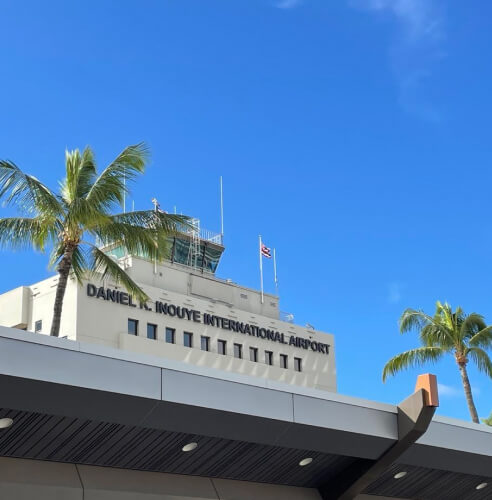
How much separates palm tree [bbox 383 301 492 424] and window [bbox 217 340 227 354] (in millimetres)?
29450

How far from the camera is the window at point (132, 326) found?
218 ft

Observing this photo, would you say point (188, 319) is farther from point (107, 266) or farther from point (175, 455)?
point (175, 455)

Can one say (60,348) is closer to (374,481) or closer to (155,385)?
(155,385)

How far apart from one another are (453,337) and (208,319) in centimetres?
3026

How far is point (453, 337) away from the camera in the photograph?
44.8m

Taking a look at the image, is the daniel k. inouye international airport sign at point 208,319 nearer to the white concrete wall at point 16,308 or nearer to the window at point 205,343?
the window at point 205,343

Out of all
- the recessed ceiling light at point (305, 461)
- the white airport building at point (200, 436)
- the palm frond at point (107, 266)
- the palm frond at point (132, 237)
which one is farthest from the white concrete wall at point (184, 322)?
the recessed ceiling light at point (305, 461)

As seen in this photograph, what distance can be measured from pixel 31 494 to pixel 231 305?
2359 inches

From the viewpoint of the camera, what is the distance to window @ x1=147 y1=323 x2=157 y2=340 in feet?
222

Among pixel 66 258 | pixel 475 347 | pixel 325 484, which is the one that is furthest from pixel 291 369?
pixel 325 484

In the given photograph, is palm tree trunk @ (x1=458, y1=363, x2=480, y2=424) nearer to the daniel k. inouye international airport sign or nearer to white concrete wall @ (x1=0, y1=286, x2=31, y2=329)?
the daniel k. inouye international airport sign

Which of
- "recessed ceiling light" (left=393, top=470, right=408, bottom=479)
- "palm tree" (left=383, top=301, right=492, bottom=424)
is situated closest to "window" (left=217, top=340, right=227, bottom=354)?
"palm tree" (left=383, top=301, right=492, bottom=424)

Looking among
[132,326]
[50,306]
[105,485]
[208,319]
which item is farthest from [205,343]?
[105,485]

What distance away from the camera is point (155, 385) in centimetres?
1540
